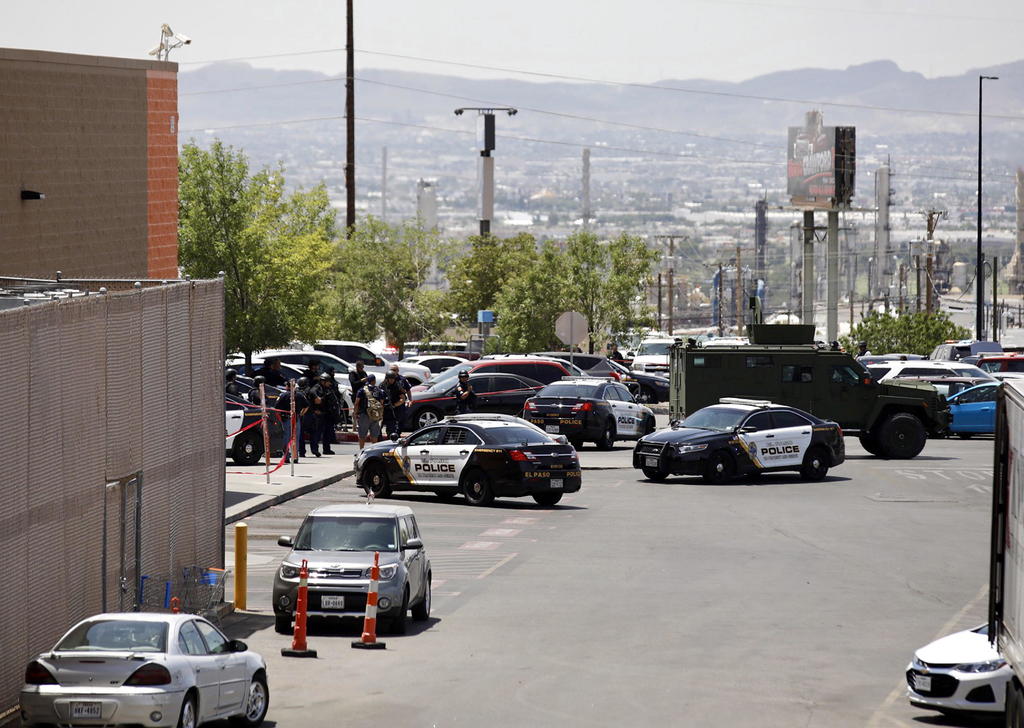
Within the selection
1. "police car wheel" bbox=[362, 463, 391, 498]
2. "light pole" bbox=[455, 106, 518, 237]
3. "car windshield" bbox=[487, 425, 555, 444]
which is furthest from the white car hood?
"light pole" bbox=[455, 106, 518, 237]

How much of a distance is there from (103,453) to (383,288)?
52.0m

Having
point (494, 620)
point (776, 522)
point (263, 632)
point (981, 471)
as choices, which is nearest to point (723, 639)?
point (494, 620)

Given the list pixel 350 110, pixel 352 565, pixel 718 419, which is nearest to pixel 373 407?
pixel 718 419

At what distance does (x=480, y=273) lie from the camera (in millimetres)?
82688

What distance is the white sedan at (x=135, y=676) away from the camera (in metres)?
12.2

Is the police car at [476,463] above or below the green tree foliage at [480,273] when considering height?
below

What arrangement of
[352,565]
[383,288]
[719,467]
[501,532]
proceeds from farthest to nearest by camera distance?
[383,288]
[719,467]
[501,532]
[352,565]

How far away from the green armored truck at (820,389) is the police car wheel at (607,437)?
84.3 inches

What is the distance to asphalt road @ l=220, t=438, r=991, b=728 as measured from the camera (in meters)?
15.3

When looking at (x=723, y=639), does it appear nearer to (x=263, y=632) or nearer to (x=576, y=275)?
(x=263, y=632)

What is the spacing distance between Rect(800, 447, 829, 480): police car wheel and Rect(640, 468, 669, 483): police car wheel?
2.91 metres

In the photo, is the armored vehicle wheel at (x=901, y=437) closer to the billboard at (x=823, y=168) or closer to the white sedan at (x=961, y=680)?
the white sedan at (x=961, y=680)

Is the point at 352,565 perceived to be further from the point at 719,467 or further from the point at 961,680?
the point at 719,467

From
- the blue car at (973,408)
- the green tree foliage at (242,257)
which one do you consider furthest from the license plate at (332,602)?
the green tree foliage at (242,257)
